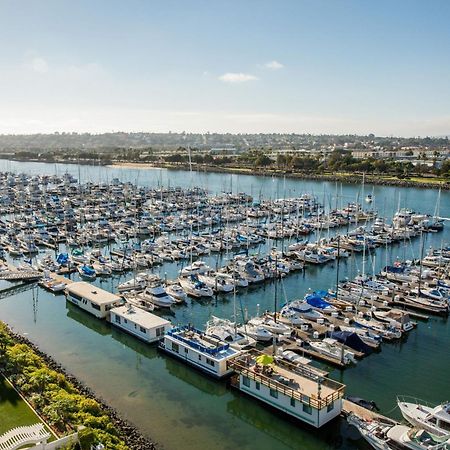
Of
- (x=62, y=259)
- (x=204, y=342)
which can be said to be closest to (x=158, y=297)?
(x=204, y=342)

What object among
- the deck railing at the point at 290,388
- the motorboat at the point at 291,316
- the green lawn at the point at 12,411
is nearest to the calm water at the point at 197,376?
the deck railing at the point at 290,388

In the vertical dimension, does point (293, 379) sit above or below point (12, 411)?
above

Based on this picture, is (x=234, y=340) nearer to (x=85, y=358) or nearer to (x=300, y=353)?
(x=300, y=353)

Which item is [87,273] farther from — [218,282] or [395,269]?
[395,269]

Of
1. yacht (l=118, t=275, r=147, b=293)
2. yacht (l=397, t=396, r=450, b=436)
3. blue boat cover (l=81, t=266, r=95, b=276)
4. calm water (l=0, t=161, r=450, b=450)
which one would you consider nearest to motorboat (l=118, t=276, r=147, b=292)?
yacht (l=118, t=275, r=147, b=293)

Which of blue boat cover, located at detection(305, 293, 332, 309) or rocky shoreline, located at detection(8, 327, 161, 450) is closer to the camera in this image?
rocky shoreline, located at detection(8, 327, 161, 450)

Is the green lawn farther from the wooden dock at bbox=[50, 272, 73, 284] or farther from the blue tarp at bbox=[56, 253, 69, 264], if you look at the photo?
the blue tarp at bbox=[56, 253, 69, 264]
